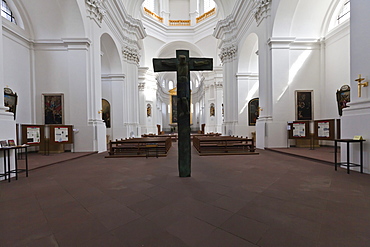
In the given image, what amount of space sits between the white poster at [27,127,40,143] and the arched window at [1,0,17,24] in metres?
5.39

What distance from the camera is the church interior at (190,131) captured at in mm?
2076

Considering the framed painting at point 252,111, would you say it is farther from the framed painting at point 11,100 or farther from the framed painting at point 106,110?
the framed painting at point 11,100

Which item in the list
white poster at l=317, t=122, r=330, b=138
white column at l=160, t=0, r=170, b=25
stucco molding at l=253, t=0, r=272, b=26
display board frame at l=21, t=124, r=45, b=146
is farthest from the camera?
white column at l=160, t=0, r=170, b=25

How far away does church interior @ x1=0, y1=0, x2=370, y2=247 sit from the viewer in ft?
6.81

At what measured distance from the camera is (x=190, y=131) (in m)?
4.03

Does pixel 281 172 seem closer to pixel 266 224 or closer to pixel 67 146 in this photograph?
pixel 266 224

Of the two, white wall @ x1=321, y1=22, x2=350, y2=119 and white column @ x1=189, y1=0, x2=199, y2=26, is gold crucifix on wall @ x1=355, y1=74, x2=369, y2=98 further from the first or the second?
white column @ x1=189, y1=0, x2=199, y2=26

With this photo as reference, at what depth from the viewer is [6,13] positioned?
8.23 m

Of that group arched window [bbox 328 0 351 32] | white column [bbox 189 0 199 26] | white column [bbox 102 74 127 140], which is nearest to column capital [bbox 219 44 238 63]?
arched window [bbox 328 0 351 32]

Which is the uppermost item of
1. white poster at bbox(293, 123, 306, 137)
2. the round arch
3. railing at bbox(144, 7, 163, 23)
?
railing at bbox(144, 7, 163, 23)

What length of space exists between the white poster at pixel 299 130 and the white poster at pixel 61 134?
10.2 m

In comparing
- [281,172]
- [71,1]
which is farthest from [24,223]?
[71,1]

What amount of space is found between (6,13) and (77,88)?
4.49 meters

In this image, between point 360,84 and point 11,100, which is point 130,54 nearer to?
point 11,100
